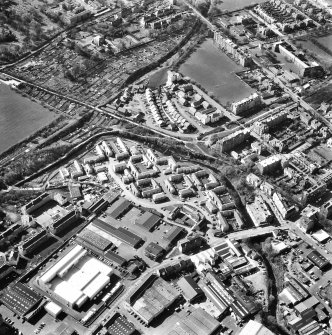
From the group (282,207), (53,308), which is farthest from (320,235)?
(53,308)

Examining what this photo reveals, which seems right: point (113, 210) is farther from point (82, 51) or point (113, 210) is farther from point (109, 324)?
point (82, 51)

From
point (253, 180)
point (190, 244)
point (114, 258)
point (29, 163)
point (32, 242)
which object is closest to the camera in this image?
point (114, 258)

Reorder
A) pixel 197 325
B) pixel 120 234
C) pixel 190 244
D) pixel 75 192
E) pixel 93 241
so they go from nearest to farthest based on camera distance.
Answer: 1. pixel 197 325
2. pixel 190 244
3. pixel 93 241
4. pixel 120 234
5. pixel 75 192

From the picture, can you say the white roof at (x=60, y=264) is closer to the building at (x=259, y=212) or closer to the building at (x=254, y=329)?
the building at (x=254, y=329)

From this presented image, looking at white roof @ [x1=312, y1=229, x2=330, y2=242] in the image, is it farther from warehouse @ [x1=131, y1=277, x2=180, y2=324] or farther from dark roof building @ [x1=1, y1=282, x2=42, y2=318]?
dark roof building @ [x1=1, y1=282, x2=42, y2=318]

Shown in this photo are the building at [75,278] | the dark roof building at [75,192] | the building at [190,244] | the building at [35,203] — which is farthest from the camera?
the dark roof building at [75,192]

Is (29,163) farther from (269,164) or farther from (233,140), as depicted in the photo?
(269,164)

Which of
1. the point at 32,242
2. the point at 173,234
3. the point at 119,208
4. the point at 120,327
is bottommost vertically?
the point at 32,242

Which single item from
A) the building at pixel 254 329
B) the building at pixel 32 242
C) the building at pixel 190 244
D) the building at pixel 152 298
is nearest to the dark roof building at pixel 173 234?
the building at pixel 190 244
